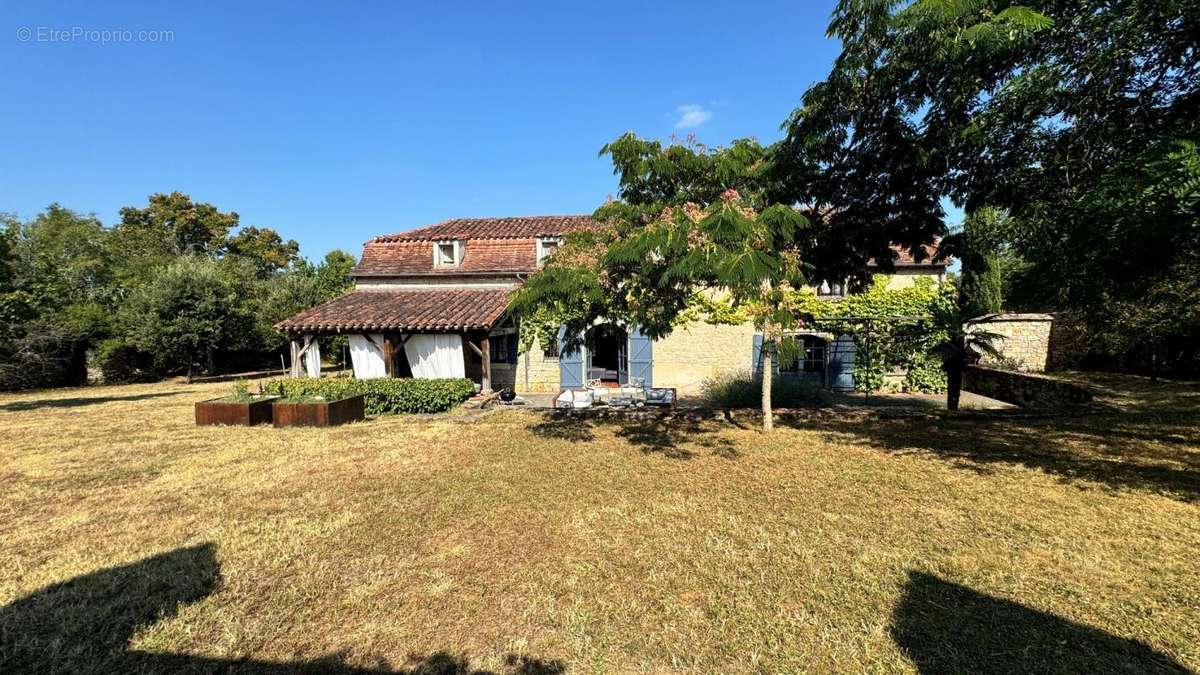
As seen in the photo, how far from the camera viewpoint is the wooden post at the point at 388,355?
14.0 metres

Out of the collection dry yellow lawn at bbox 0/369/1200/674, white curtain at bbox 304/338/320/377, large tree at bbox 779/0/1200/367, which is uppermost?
large tree at bbox 779/0/1200/367

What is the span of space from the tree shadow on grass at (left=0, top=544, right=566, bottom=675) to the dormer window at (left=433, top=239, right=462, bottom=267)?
48.9 ft

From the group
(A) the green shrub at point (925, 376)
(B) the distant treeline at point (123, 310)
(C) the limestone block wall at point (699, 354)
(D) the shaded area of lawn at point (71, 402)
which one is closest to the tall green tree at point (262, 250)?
(B) the distant treeline at point (123, 310)

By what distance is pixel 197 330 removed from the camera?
20.4 meters

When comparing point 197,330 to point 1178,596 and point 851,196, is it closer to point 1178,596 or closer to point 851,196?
point 851,196

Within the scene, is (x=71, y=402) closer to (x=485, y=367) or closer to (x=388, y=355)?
(x=388, y=355)

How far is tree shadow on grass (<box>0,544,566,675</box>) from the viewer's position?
2.69m

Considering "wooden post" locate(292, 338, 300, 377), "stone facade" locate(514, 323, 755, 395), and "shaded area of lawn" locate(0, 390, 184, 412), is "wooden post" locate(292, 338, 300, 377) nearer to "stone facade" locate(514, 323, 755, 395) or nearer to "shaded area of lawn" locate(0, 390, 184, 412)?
"shaded area of lawn" locate(0, 390, 184, 412)

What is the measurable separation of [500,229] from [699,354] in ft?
30.7

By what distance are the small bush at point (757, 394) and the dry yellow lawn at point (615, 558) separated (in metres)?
3.84

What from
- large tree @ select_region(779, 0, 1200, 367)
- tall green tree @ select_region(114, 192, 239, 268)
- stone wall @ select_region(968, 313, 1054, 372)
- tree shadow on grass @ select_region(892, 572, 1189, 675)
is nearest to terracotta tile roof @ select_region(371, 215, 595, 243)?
large tree @ select_region(779, 0, 1200, 367)

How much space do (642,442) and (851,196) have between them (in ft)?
18.4

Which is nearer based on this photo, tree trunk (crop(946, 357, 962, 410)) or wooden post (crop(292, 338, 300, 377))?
tree trunk (crop(946, 357, 962, 410))

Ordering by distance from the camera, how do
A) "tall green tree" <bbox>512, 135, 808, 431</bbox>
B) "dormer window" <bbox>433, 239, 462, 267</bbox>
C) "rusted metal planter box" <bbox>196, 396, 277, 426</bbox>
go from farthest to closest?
"dormer window" <bbox>433, 239, 462, 267</bbox> → "rusted metal planter box" <bbox>196, 396, 277, 426</bbox> → "tall green tree" <bbox>512, 135, 808, 431</bbox>
